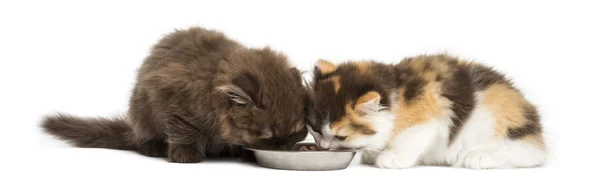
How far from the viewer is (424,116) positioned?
18.2 ft

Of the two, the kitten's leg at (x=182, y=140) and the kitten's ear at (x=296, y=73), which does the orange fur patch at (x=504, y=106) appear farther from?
the kitten's leg at (x=182, y=140)

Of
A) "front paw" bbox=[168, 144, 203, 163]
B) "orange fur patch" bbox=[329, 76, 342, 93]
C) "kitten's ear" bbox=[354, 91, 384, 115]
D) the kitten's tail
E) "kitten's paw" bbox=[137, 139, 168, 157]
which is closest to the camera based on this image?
"kitten's ear" bbox=[354, 91, 384, 115]

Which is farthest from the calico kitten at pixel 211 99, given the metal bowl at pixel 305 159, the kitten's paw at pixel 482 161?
the kitten's paw at pixel 482 161

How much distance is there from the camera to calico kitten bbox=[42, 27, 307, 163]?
5332 mm

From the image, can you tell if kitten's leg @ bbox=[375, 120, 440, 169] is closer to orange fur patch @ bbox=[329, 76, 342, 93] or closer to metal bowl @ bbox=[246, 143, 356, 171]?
metal bowl @ bbox=[246, 143, 356, 171]

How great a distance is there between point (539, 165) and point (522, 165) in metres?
0.24

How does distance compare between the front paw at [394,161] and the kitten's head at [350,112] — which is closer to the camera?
the kitten's head at [350,112]

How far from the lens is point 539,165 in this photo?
589 centimetres

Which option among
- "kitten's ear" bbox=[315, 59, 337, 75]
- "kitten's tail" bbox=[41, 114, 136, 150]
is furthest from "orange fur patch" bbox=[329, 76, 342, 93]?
"kitten's tail" bbox=[41, 114, 136, 150]

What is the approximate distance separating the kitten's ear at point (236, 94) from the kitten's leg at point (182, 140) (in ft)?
1.84

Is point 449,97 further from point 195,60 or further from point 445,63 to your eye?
point 195,60

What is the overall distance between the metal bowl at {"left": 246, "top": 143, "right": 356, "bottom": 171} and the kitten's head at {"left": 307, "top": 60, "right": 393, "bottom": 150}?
15 centimetres

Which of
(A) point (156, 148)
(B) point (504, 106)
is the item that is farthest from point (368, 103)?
(A) point (156, 148)

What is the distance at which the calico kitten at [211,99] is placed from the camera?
5332mm
